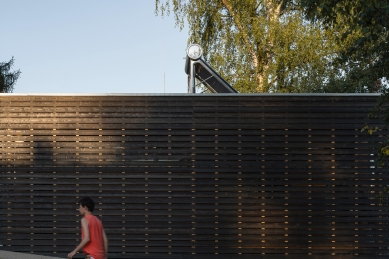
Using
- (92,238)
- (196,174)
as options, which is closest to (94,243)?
(92,238)

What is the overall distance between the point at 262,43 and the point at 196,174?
35.6 ft

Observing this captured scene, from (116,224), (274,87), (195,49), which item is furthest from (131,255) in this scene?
(274,87)

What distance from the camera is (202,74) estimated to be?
1642 centimetres

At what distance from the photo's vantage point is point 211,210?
11.5 metres

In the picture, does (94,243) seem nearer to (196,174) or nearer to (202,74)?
(196,174)

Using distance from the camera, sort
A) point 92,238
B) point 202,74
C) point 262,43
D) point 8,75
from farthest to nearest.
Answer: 1. point 8,75
2. point 262,43
3. point 202,74
4. point 92,238

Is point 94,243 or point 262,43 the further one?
point 262,43

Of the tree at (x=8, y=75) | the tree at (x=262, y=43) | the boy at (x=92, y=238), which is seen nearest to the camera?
the boy at (x=92, y=238)

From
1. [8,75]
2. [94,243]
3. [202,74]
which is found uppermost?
[8,75]

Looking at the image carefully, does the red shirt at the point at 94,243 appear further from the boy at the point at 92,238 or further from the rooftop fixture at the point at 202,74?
the rooftop fixture at the point at 202,74

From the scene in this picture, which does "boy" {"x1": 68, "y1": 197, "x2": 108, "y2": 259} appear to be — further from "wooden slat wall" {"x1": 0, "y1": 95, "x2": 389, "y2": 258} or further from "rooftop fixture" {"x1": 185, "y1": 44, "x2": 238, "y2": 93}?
"rooftop fixture" {"x1": 185, "y1": 44, "x2": 238, "y2": 93}

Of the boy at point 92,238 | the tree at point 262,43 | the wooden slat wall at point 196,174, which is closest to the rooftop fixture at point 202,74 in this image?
the wooden slat wall at point 196,174

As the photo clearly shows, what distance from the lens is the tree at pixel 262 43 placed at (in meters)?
21.3

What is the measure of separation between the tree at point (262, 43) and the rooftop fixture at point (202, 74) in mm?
5129
